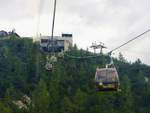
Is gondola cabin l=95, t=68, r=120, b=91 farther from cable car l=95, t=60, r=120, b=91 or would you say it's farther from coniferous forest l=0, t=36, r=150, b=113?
coniferous forest l=0, t=36, r=150, b=113

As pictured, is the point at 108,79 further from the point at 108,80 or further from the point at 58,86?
the point at 58,86

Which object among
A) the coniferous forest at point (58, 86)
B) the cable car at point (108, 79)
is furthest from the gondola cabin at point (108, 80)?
the coniferous forest at point (58, 86)

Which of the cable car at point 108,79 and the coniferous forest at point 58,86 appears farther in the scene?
the coniferous forest at point 58,86

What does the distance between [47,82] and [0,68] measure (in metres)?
22.9

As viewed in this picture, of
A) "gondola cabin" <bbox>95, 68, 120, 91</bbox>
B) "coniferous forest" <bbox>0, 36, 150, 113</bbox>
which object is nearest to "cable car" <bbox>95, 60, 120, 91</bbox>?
"gondola cabin" <bbox>95, 68, 120, 91</bbox>

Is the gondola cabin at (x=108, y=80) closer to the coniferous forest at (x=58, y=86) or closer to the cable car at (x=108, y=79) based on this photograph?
the cable car at (x=108, y=79)

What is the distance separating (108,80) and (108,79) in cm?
13

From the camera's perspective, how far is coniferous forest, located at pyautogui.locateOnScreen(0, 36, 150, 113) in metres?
119

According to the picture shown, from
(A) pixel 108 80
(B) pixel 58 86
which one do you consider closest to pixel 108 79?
(A) pixel 108 80

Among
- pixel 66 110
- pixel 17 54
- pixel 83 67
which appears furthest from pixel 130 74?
pixel 66 110

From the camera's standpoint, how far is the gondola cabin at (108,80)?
46.5 meters

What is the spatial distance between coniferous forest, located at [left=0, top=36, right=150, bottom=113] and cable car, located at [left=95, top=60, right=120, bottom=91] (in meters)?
59.8

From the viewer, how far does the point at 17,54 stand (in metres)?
173

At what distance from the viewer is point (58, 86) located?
133 m
